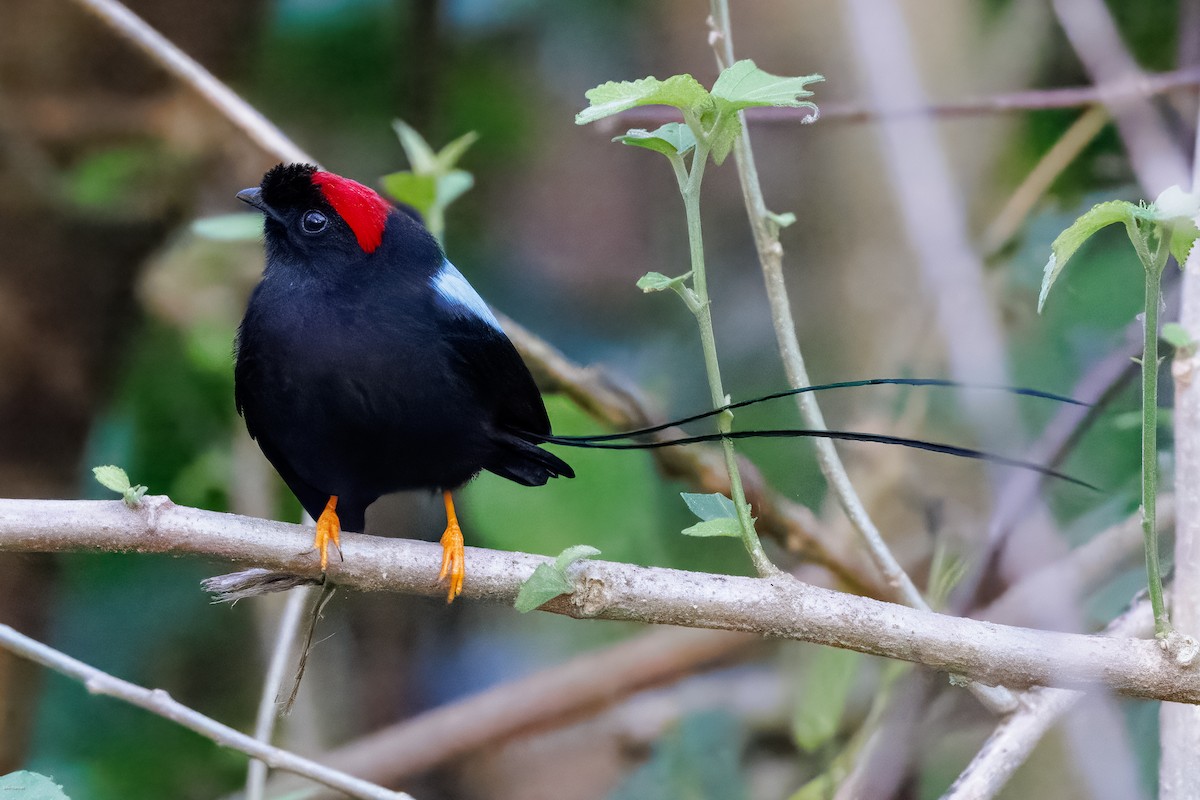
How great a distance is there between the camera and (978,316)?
226 cm

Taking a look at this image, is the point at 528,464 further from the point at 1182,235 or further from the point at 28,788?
the point at 1182,235

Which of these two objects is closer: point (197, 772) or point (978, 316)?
point (978, 316)

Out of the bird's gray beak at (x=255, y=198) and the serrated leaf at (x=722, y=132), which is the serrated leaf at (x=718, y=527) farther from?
the bird's gray beak at (x=255, y=198)

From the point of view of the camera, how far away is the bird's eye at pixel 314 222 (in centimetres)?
155

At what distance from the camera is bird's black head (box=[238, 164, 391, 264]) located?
153cm

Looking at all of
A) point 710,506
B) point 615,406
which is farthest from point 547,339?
point 710,506

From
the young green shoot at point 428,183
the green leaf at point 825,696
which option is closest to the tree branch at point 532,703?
the green leaf at point 825,696

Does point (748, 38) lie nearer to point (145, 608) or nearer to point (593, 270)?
point (593, 270)

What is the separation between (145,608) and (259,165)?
1141mm

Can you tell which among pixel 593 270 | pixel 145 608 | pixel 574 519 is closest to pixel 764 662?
pixel 574 519

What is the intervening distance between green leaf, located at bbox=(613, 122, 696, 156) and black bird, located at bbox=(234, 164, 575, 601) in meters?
0.49

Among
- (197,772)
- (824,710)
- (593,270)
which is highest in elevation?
(593,270)

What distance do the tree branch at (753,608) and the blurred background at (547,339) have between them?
0.84 meters

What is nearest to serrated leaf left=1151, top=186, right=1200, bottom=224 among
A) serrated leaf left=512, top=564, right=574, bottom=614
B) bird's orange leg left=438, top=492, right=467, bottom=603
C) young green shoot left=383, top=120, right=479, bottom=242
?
serrated leaf left=512, top=564, right=574, bottom=614
